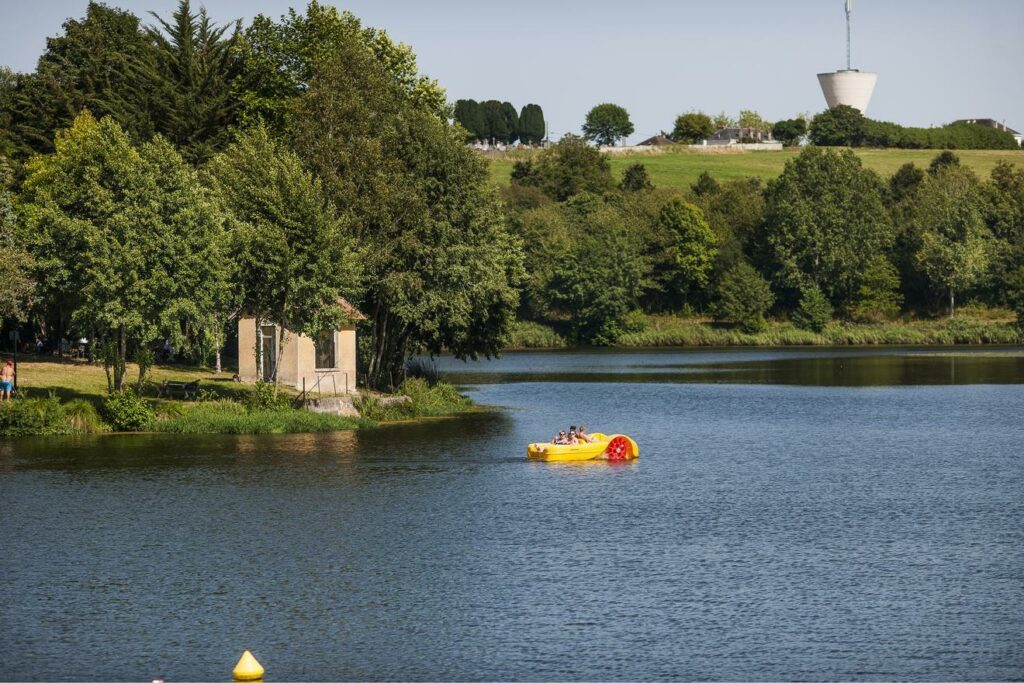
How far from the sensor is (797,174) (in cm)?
16400

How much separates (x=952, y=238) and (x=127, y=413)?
392 feet

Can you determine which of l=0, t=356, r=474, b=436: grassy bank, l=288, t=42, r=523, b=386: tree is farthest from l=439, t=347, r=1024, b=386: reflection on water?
l=0, t=356, r=474, b=436: grassy bank

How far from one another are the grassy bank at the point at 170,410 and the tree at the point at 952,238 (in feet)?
305

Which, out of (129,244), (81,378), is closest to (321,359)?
(81,378)

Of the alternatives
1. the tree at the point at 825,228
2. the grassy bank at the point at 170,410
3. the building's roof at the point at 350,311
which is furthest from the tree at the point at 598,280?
the building's roof at the point at 350,311

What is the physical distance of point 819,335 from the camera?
154750 mm

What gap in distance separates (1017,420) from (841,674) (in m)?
50.9

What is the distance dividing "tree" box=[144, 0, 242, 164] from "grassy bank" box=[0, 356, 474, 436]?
23.9 meters

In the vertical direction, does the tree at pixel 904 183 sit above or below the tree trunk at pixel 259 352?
above

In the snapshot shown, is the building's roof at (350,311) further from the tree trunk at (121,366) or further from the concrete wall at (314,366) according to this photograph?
the tree trunk at (121,366)

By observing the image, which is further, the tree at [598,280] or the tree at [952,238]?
the tree at [952,238]

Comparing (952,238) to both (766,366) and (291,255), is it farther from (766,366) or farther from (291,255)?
(291,255)

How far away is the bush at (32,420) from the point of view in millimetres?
62625

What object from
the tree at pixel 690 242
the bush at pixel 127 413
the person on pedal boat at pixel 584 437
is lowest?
the person on pedal boat at pixel 584 437
